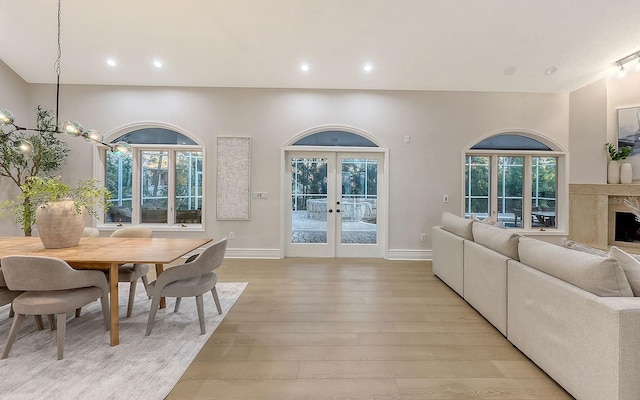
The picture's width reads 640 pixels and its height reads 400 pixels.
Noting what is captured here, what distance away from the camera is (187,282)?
2.50 metres

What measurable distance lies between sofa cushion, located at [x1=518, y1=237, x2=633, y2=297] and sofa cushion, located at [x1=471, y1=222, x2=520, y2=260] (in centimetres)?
31

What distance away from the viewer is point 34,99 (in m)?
5.09

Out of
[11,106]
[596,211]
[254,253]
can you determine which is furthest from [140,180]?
[596,211]

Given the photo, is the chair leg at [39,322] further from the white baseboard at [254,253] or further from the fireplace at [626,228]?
the fireplace at [626,228]

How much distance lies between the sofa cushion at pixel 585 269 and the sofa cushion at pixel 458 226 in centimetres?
120

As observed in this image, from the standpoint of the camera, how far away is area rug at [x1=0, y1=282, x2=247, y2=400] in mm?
1782

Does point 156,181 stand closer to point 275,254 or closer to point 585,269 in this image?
point 275,254

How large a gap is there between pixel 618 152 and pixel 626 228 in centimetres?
131

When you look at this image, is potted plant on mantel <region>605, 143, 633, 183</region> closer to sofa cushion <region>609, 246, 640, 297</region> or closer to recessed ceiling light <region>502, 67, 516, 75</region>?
recessed ceiling light <region>502, 67, 516, 75</region>

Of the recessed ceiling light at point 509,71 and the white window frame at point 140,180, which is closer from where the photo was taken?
the recessed ceiling light at point 509,71

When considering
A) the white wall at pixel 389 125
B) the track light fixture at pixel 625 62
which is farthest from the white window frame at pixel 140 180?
the track light fixture at pixel 625 62

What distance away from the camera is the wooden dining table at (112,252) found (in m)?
2.22

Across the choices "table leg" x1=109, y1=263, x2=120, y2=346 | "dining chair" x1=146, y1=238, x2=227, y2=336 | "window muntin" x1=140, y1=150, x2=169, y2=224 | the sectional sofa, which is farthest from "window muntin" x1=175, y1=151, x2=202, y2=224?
the sectional sofa

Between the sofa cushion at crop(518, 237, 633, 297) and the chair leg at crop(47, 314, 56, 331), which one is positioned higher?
the sofa cushion at crop(518, 237, 633, 297)
